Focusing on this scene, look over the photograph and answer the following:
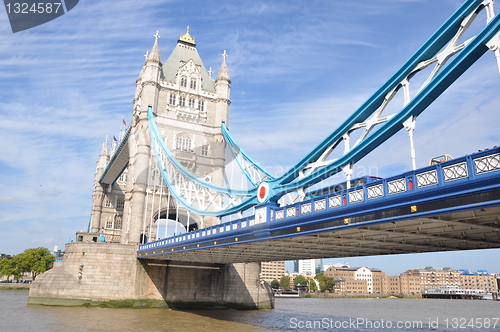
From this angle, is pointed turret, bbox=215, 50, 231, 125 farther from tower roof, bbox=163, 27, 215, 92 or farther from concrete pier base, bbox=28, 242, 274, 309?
concrete pier base, bbox=28, 242, 274, 309

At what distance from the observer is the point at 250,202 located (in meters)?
20.4

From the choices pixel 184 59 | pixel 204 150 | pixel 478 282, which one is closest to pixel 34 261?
pixel 204 150

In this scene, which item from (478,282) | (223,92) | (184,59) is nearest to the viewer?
(223,92)

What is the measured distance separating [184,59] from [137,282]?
957 inches

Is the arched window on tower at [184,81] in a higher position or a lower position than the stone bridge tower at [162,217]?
higher

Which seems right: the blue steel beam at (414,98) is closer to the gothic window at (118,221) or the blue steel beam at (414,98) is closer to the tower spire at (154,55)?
the tower spire at (154,55)

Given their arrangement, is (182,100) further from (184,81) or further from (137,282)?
(137,282)

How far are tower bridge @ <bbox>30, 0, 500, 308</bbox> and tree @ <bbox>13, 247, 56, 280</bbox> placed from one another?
57.2ft

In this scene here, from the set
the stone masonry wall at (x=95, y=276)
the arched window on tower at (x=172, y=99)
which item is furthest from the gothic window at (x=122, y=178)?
the stone masonry wall at (x=95, y=276)

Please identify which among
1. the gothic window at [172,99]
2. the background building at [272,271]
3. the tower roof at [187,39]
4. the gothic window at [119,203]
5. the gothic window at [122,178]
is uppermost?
the tower roof at [187,39]

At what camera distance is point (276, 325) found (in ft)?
80.9

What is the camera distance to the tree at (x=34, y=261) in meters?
67.0

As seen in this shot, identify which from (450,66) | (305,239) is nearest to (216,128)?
(305,239)

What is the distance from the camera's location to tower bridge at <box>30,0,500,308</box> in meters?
11.4
